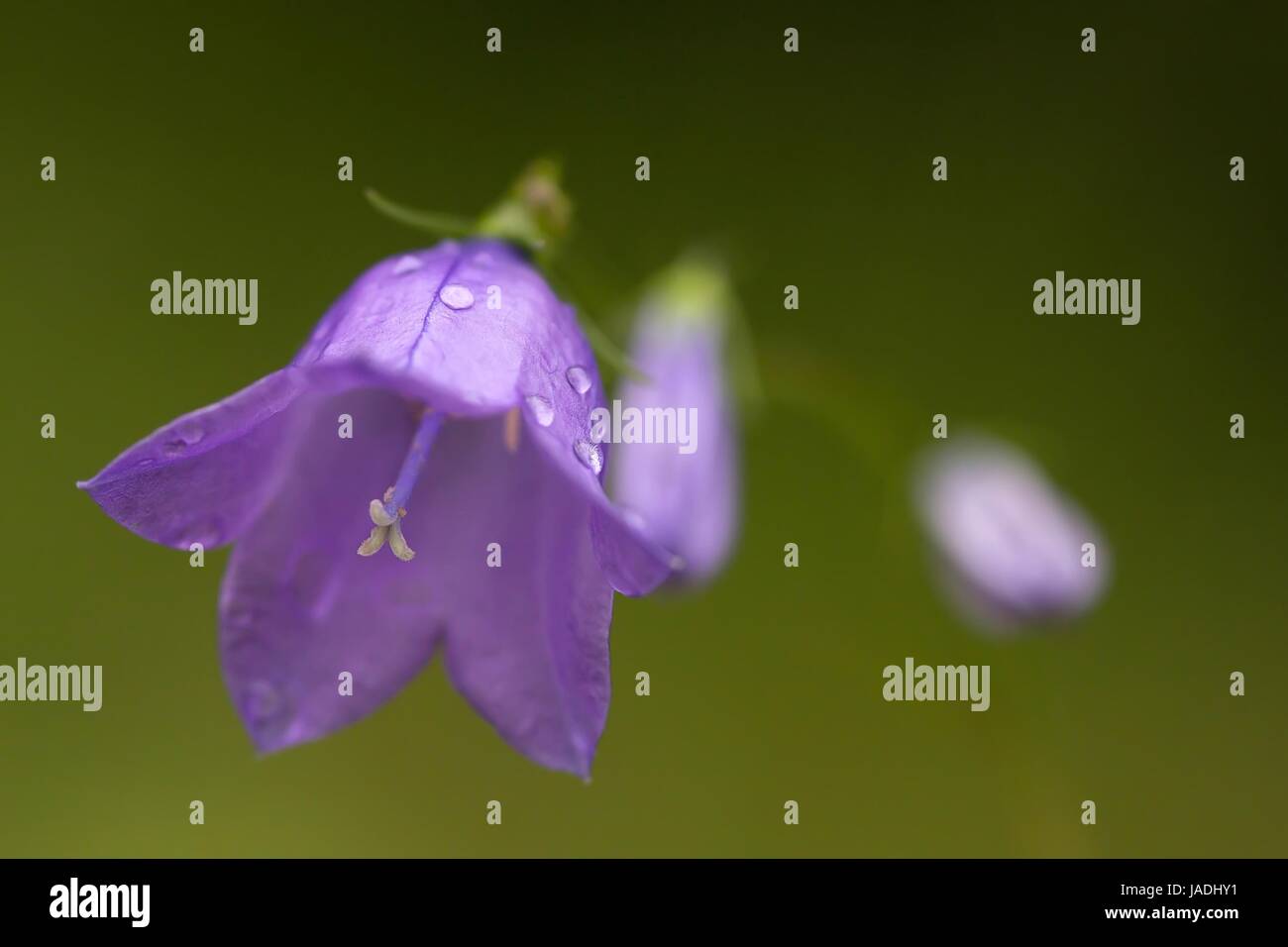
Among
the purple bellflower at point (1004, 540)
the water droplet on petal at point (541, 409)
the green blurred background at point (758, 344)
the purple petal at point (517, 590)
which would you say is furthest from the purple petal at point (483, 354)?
the green blurred background at point (758, 344)

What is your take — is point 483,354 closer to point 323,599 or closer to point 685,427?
point 323,599

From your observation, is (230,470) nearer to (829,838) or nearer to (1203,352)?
(829,838)

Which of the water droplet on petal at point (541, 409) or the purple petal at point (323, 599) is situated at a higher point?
the water droplet on petal at point (541, 409)

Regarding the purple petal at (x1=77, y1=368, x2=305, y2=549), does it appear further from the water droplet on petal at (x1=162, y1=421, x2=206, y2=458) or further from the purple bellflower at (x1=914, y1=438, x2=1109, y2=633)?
the purple bellflower at (x1=914, y1=438, x2=1109, y2=633)

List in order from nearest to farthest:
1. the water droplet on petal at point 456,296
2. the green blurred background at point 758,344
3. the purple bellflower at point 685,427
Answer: the water droplet on petal at point 456,296 < the purple bellflower at point 685,427 < the green blurred background at point 758,344

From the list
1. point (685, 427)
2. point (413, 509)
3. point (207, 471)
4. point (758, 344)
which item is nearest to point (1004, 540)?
point (685, 427)

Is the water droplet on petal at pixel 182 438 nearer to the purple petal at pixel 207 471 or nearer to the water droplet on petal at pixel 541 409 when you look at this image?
the purple petal at pixel 207 471

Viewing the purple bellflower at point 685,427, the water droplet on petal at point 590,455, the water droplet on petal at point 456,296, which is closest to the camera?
the water droplet on petal at point 590,455

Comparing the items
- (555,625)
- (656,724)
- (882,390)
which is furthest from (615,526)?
(656,724)
